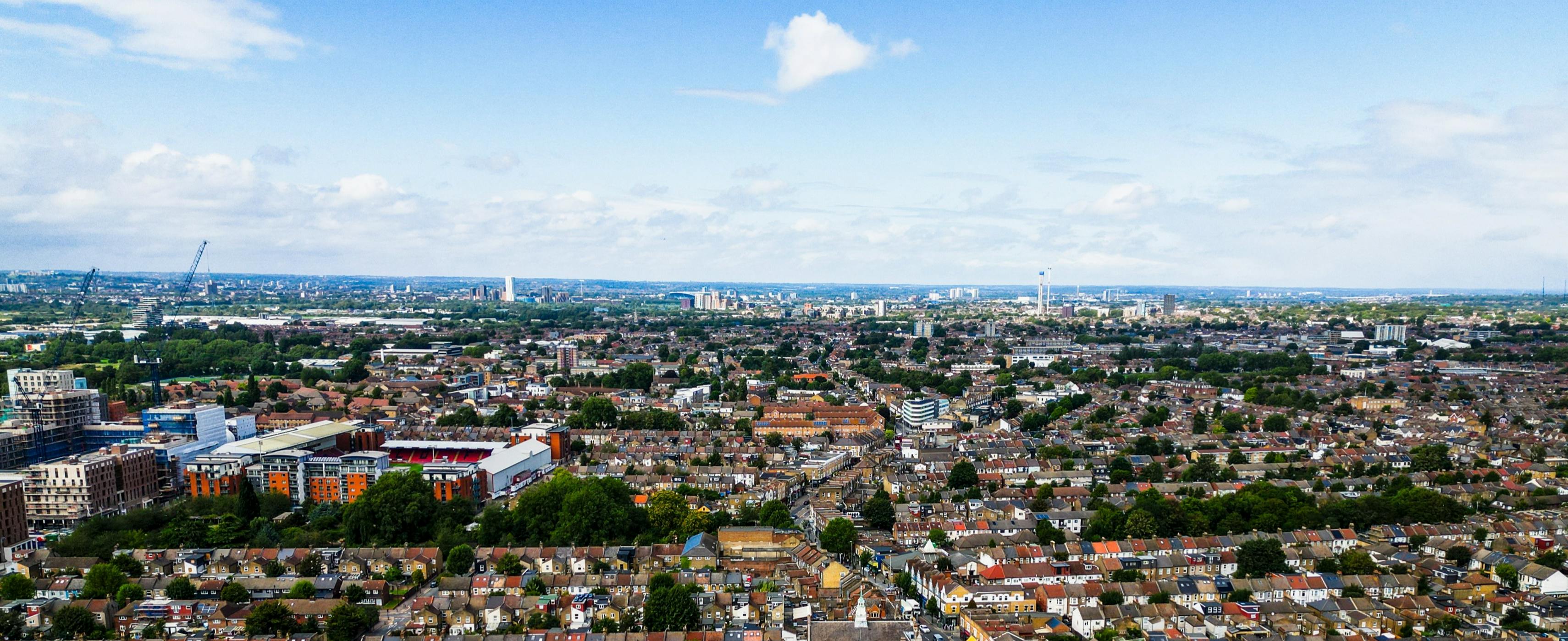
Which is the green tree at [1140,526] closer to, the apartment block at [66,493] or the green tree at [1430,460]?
the green tree at [1430,460]

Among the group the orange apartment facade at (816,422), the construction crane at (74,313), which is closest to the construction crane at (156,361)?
the construction crane at (74,313)

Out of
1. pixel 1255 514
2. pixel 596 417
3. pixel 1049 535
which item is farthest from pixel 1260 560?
pixel 596 417

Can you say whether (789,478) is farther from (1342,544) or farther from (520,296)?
(520,296)

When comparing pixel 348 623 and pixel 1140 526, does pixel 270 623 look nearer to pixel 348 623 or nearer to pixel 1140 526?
pixel 348 623

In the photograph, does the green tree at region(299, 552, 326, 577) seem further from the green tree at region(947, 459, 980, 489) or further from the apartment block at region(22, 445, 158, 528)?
the green tree at region(947, 459, 980, 489)

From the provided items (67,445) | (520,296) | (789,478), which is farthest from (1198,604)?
(520,296)

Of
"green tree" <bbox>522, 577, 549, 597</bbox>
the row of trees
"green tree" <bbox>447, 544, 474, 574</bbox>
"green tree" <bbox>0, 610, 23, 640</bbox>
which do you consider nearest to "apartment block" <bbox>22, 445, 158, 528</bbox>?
"green tree" <bbox>0, 610, 23, 640</bbox>
